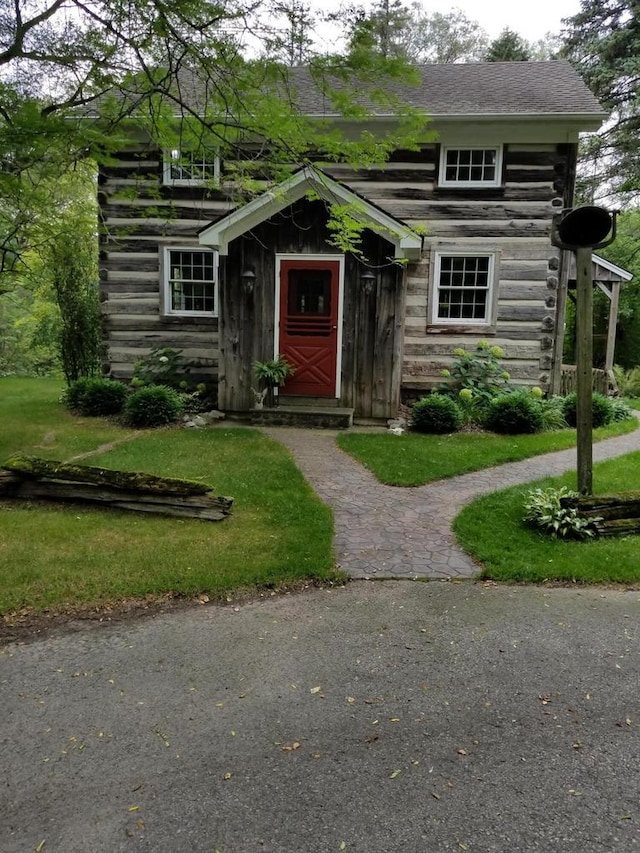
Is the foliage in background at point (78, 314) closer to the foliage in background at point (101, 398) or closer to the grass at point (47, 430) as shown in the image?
the grass at point (47, 430)

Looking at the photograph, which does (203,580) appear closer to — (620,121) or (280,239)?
(280,239)

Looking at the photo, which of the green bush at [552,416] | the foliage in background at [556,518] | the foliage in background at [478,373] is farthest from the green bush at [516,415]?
the foliage in background at [556,518]

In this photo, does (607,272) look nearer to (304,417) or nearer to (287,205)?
(287,205)

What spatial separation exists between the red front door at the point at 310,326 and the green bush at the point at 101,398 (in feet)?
11.2

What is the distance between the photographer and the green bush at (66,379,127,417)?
11.2 meters

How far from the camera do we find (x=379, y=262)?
405 inches

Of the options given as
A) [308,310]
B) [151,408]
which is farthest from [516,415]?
[151,408]

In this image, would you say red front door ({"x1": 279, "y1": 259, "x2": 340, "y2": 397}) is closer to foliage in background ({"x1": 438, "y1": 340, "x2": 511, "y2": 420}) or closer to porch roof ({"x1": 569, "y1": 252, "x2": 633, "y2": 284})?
foliage in background ({"x1": 438, "y1": 340, "x2": 511, "y2": 420})

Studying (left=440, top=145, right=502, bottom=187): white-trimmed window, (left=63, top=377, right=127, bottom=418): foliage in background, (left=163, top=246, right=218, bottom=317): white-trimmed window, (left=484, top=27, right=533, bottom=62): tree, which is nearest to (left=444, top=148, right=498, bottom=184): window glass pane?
(left=440, top=145, right=502, bottom=187): white-trimmed window

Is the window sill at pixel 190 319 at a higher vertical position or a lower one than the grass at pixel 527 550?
higher

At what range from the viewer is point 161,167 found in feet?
38.9

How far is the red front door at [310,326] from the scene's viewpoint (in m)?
10.7

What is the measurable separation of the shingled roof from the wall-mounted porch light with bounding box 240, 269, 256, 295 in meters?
A: 3.12

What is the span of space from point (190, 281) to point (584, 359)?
8947 mm
